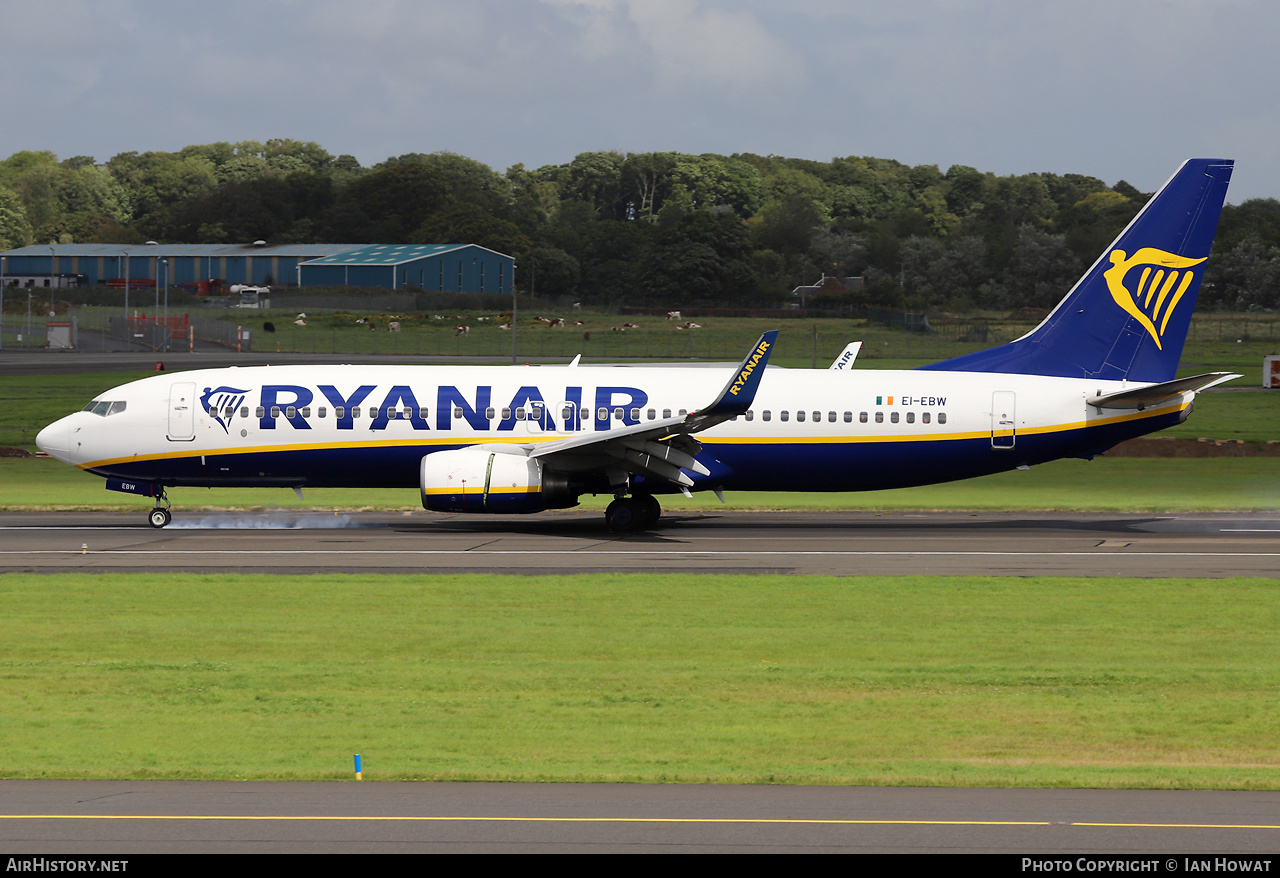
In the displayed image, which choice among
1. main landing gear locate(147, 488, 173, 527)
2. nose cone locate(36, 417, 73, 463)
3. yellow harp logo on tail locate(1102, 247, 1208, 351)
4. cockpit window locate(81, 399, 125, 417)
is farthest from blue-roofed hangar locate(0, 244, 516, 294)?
yellow harp logo on tail locate(1102, 247, 1208, 351)

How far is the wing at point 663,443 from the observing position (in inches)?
1276

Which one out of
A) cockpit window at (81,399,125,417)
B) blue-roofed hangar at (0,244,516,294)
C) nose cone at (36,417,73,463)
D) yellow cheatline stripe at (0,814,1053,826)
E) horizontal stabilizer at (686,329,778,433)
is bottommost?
yellow cheatline stripe at (0,814,1053,826)

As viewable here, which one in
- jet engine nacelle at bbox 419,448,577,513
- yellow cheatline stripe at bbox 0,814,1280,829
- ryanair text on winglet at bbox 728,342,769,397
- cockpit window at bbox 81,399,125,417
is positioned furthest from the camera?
cockpit window at bbox 81,399,125,417

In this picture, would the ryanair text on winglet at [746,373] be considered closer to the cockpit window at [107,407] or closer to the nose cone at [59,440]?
the cockpit window at [107,407]

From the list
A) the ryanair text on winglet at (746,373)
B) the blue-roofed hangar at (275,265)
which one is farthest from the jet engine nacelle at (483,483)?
the blue-roofed hangar at (275,265)

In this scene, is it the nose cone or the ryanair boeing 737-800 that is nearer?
the ryanair boeing 737-800

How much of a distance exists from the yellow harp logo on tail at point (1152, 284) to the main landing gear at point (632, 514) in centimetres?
1403

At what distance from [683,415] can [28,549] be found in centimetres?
1634

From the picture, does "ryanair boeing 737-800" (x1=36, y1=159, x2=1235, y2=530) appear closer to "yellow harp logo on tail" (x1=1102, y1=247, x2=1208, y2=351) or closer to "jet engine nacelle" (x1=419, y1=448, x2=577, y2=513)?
"yellow harp logo on tail" (x1=1102, y1=247, x2=1208, y2=351)

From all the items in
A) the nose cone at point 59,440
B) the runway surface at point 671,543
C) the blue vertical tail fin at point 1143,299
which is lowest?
the runway surface at point 671,543

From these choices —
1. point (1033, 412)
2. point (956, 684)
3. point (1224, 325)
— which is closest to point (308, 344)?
point (1224, 325)

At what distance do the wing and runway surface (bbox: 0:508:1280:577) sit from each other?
1.84 metres

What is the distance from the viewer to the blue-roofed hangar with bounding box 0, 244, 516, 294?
14700 cm
